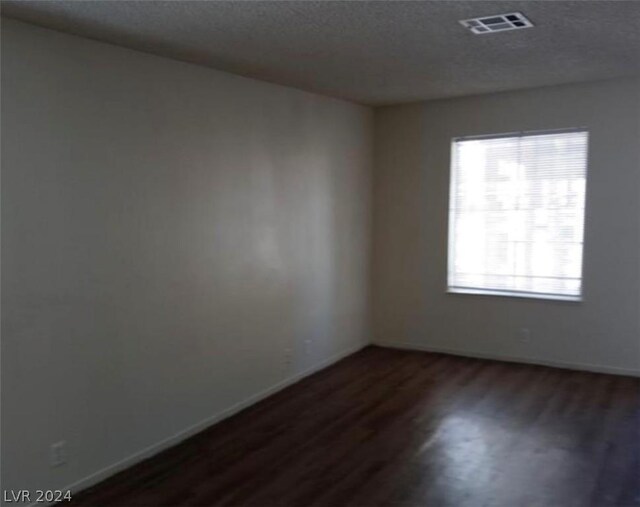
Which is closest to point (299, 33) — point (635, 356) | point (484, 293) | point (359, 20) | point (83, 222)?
point (359, 20)

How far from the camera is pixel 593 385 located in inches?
191

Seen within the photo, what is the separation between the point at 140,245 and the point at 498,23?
2.45 metres

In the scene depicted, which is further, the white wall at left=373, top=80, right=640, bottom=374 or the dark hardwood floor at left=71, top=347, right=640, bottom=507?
the white wall at left=373, top=80, right=640, bottom=374

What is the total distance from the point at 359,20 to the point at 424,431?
268cm

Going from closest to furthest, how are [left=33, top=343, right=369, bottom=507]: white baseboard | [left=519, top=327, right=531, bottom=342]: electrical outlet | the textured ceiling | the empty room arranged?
the textured ceiling
the empty room
[left=33, top=343, right=369, bottom=507]: white baseboard
[left=519, top=327, right=531, bottom=342]: electrical outlet

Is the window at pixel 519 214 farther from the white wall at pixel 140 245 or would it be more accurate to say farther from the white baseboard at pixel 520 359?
Answer: the white wall at pixel 140 245

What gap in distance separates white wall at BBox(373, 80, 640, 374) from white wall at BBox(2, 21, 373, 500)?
44.7 inches

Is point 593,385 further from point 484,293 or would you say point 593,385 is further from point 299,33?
point 299,33

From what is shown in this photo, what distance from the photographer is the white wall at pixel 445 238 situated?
4984 mm

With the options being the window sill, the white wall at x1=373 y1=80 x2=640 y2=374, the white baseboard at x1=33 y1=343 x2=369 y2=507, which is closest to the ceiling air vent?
the white wall at x1=373 y1=80 x2=640 y2=374

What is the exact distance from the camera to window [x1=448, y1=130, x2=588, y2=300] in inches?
206

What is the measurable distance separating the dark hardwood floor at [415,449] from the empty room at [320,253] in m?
0.02

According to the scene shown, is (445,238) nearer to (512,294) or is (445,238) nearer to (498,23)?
(512,294)

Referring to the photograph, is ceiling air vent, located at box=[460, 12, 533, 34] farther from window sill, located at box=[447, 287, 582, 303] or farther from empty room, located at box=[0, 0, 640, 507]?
A: window sill, located at box=[447, 287, 582, 303]
